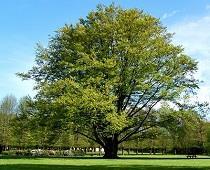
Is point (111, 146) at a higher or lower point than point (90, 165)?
higher

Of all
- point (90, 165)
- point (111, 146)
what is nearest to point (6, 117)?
point (111, 146)

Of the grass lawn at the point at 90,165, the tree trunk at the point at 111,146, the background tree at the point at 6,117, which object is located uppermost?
the background tree at the point at 6,117

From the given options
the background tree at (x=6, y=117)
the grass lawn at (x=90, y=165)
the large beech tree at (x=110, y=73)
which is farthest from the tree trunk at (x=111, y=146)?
the background tree at (x=6, y=117)

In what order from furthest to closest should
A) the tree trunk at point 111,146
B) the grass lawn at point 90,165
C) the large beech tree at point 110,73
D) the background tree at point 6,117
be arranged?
1. the background tree at point 6,117
2. the tree trunk at point 111,146
3. the large beech tree at point 110,73
4. the grass lawn at point 90,165

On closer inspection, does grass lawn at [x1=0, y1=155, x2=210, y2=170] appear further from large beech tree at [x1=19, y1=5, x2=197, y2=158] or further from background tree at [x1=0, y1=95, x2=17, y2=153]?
background tree at [x1=0, y1=95, x2=17, y2=153]

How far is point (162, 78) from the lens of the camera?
186ft

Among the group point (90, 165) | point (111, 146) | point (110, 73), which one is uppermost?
point (110, 73)

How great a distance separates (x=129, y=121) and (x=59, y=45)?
13.2 meters

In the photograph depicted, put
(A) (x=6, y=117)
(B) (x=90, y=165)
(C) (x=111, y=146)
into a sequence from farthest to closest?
(A) (x=6, y=117)
(C) (x=111, y=146)
(B) (x=90, y=165)

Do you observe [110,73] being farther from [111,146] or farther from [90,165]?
[90,165]

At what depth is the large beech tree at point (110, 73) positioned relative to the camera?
52531 millimetres

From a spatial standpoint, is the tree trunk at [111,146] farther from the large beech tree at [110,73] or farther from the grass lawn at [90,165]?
the grass lawn at [90,165]

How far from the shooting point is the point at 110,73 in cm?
5488

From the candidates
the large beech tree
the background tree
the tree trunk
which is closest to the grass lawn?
the large beech tree
